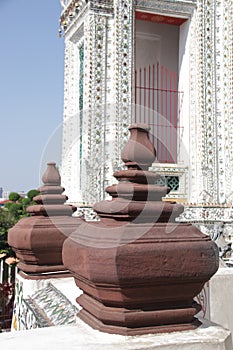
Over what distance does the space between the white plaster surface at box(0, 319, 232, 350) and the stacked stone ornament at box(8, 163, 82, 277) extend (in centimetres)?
114

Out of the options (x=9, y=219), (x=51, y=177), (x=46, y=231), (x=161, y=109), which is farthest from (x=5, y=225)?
(x=46, y=231)

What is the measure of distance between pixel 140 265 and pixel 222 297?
299 centimetres

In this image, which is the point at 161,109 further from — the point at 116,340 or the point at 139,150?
the point at 116,340

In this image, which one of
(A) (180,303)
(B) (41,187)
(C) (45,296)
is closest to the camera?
(A) (180,303)

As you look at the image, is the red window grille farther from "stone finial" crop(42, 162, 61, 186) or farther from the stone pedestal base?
the stone pedestal base

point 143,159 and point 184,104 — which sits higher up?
point 184,104

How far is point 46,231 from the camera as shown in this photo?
114 inches

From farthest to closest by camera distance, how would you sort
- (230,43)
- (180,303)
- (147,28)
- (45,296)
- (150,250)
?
1. (147,28)
2. (230,43)
3. (45,296)
4. (180,303)
5. (150,250)

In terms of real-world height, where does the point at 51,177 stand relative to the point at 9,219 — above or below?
above

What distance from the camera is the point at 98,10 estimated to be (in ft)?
28.6

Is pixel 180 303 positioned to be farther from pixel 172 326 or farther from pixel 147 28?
pixel 147 28

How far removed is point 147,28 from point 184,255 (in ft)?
31.4

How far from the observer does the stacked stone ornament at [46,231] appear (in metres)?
2.87

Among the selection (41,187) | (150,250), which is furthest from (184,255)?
(41,187)
